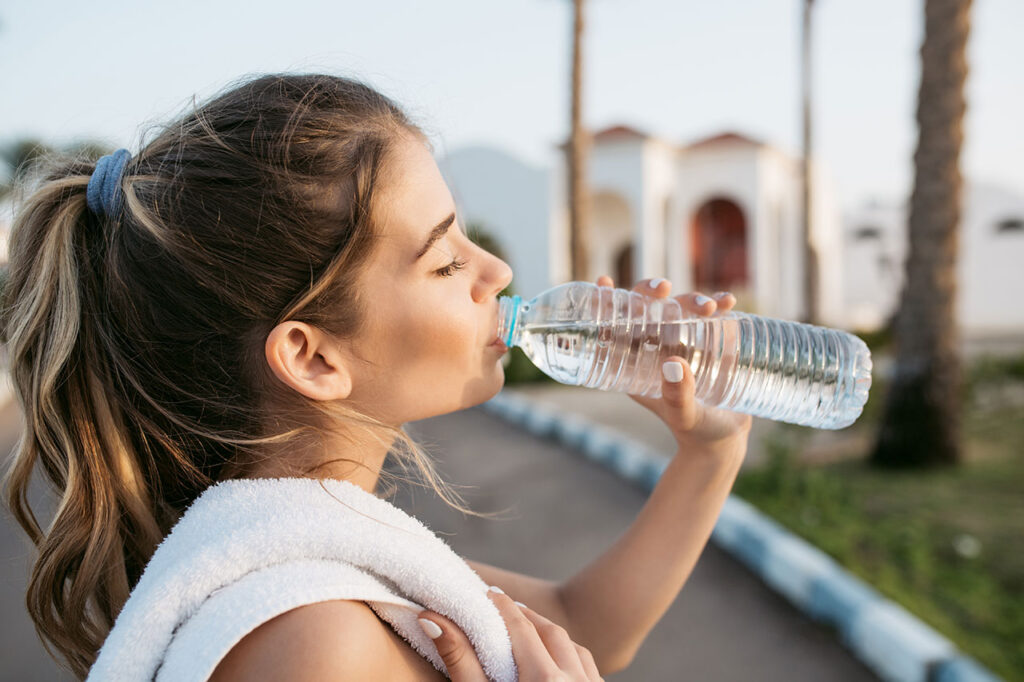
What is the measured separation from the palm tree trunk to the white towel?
499 inches

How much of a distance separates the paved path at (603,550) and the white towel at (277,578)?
33cm

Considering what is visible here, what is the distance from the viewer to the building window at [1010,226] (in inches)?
1114

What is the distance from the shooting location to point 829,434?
867 centimetres

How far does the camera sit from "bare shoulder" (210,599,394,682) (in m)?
0.98

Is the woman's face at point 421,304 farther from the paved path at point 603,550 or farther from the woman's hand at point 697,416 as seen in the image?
the woman's hand at point 697,416

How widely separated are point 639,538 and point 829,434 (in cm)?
756

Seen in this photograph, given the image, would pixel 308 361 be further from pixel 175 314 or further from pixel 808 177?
pixel 808 177

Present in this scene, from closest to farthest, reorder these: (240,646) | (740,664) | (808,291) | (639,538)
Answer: (240,646), (639,538), (740,664), (808,291)

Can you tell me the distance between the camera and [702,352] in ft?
6.05

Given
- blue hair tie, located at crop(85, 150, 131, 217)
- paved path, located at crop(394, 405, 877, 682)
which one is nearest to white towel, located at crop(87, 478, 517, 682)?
paved path, located at crop(394, 405, 877, 682)

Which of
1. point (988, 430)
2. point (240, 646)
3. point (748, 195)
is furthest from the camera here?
point (748, 195)

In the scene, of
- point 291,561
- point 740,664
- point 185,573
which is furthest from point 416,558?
point 740,664

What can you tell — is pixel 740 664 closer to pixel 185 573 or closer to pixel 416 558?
pixel 416 558

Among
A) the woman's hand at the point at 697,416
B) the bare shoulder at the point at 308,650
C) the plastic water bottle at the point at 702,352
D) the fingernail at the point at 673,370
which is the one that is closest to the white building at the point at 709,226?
the plastic water bottle at the point at 702,352
